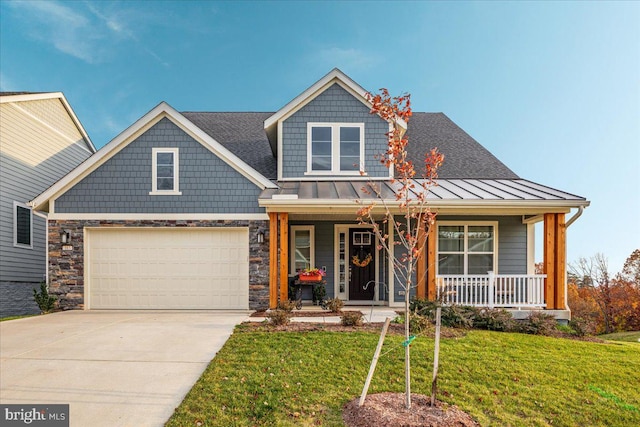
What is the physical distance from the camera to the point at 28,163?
13312 millimetres

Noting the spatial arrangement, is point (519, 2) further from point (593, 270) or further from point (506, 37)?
point (593, 270)

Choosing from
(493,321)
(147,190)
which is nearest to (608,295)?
Answer: (493,321)

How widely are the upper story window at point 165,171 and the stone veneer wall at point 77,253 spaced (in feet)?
2.91

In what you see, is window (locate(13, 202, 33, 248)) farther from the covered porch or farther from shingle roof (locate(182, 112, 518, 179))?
the covered porch

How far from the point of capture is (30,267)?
13414mm

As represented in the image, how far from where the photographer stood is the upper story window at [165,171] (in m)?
10.4

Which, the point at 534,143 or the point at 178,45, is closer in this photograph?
the point at 534,143

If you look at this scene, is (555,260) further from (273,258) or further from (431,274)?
(273,258)

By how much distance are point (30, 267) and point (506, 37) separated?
19.9 meters

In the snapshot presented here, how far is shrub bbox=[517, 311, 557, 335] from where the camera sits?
7.88m

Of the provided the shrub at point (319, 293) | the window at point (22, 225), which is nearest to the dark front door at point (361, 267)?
the shrub at point (319, 293)

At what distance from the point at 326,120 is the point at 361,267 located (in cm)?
459

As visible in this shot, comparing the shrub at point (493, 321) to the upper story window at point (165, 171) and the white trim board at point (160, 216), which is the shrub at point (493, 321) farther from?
the upper story window at point (165, 171)

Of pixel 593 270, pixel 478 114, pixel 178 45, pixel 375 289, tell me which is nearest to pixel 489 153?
pixel 478 114
